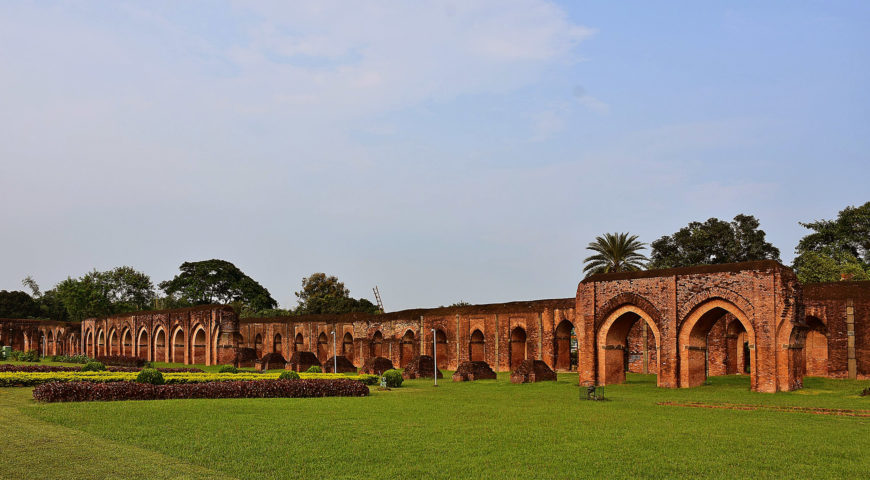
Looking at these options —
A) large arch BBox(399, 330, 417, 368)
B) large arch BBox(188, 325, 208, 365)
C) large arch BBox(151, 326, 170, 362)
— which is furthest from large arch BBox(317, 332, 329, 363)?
large arch BBox(151, 326, 170, 362)

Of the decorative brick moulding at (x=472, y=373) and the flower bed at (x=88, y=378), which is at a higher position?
the flower bed at (x=88, y=378)

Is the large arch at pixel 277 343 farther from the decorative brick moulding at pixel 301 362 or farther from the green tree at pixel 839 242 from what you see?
the green tree at pixel 839 242

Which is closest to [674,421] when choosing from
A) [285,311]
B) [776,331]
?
[776,331]

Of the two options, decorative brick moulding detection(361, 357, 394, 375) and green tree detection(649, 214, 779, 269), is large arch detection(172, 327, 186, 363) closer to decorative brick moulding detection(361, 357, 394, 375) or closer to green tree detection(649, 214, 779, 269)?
decorative brick moulding detection(361, 357, 394, 375)

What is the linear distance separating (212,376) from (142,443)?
49.4 feet

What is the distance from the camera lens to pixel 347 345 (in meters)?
46.0

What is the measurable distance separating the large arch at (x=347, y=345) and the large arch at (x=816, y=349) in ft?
85.4

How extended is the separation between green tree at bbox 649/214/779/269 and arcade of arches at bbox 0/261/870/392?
15431 mm

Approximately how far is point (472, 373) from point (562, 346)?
6225mm

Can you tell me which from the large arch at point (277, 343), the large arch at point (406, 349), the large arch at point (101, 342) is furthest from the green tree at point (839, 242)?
the large arch at point (101, 342)

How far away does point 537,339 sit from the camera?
3391cm

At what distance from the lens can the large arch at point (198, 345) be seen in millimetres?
44938

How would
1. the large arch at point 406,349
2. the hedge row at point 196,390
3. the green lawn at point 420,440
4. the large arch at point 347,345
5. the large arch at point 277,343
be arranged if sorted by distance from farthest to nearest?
1. the large arch at point 277,343
2. the large arch at point 347,345
3. the large arch at point 406,349
4. the hedge row at point 196,390
5. the green lawn at point 420,440

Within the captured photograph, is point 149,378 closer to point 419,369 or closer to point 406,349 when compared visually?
point 419,369
